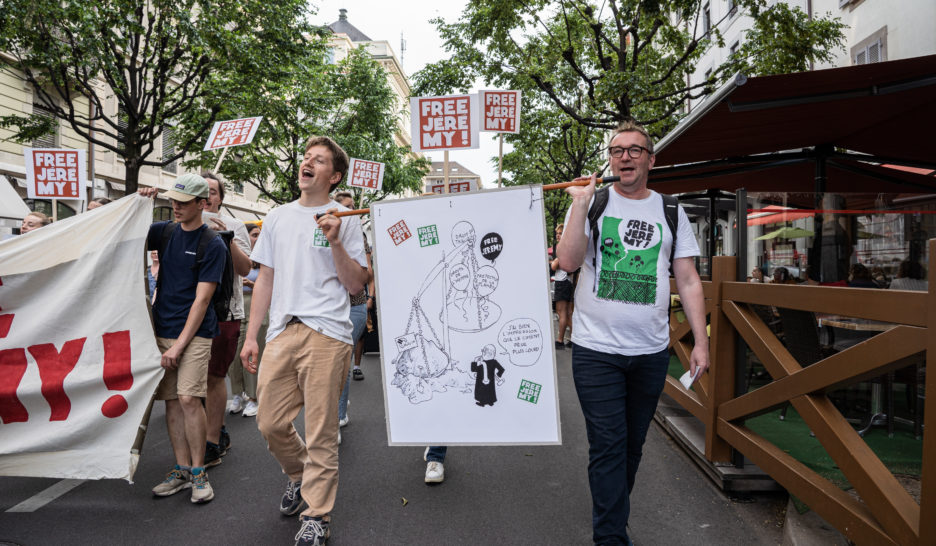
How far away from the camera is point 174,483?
3902 millimetres

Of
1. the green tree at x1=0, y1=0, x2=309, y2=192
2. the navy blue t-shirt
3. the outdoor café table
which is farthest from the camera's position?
→ the green tree at x1=0, y1=0, x2=309, y2=192

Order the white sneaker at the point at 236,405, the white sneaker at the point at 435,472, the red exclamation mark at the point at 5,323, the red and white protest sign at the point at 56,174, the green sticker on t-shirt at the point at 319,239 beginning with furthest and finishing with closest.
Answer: the red and white protest sign at the point at 56,174
the white sneaker at the point at 236,405
the white sneaker at the point at 435,472
the red exclamation mark at the point at 5,323
the green sticker on t-shirt at the point at 319,239

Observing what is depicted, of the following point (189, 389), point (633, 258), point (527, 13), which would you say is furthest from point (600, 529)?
point (527, 13)

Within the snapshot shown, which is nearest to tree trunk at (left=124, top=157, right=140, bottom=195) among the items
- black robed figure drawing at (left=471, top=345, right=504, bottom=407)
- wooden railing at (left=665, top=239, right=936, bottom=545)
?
black robed figure drawing at (left=471, top=345, right=504, bottom=407)

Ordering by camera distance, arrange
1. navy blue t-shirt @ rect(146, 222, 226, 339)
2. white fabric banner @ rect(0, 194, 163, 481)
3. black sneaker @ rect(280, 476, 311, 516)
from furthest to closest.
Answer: navy blue t-shirt @ rect(146, 222, 226, 339)
white fabric banner @ rect(0, 194, 163, 481)
black sneaker @ rect(280, 476, 311, 516)

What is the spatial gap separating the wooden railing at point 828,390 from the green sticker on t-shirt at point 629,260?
840mm

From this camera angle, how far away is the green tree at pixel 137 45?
11.8 metres

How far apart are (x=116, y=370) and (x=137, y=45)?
11.6 m

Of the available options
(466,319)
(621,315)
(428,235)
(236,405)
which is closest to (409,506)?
(466,319)

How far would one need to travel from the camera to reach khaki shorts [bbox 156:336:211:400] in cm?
380

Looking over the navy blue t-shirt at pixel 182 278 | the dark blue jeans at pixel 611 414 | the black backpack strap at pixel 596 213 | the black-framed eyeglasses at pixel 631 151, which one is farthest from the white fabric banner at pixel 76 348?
the black-framed eyeglasses at pixel 631 151

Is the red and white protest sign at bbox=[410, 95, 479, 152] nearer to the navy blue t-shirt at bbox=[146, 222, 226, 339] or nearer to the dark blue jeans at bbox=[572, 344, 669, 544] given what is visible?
the navy blue t-shirt at bbox=[146, 222, 226, 339]

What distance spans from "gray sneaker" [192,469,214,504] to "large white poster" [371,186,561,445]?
1.34 meters

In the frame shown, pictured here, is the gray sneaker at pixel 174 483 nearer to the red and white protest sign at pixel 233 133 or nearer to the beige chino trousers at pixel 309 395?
the beige chino trousers at pixel 309 395
